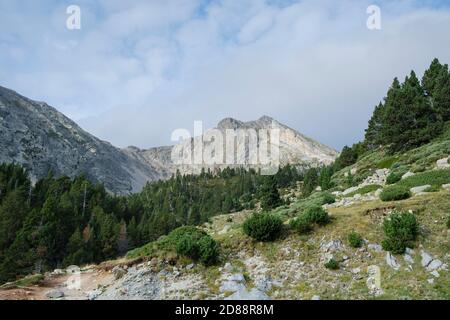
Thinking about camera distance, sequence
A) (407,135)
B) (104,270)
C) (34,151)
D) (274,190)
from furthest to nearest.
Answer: (34,151) → (274,190) → (407,135) → (104,270)

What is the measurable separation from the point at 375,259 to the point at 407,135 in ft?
109

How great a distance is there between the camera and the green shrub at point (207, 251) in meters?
15.9

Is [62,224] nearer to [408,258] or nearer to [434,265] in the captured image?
[408,258]

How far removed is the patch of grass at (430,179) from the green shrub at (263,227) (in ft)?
37.4

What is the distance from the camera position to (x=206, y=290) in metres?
14.0

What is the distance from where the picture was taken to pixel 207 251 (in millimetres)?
15984

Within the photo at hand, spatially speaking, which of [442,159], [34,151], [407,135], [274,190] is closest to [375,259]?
[442,159]

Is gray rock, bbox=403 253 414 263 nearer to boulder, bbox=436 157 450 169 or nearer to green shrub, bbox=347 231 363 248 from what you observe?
green shrub, bbox=347 231 363 248

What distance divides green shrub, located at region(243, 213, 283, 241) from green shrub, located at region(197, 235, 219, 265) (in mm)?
1996

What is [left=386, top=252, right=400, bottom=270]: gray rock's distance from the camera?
45.8 ft

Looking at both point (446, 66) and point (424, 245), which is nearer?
point (424, 245)

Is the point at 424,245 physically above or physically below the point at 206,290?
above

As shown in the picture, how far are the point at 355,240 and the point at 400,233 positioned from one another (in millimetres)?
1884
